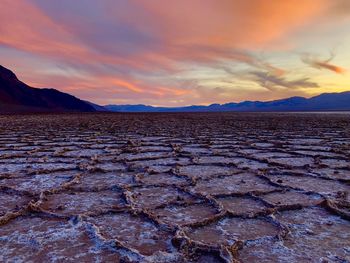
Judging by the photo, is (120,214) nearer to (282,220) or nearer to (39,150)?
(282,220)

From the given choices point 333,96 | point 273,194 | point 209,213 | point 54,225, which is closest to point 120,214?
point 54,225

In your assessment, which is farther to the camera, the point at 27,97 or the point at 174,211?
the point at 27,97

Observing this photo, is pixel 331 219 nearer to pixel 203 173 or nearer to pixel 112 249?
pixel 112 249

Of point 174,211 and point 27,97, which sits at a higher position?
point 27,97

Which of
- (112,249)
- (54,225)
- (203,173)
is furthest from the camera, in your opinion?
(203,173)

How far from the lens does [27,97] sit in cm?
6538

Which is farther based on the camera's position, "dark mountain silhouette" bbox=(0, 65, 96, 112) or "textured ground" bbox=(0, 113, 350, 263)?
"dark mountain silhouette" bbox=(0, 65, 96, 112)

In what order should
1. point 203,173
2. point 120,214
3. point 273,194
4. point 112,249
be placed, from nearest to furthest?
point 112,249 < point 120,214 < point 273,194 < point 203,173

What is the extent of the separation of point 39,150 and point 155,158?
1.79m

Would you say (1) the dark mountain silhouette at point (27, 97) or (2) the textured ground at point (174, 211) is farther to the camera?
(1) the dark mountain silhouette at point (27, 97)

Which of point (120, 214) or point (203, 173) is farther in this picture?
point (203, 173)

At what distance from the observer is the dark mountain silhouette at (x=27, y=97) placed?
57969 mm

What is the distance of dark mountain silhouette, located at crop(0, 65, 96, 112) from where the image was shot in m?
58.0

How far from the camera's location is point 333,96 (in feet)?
644
